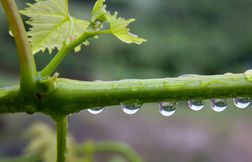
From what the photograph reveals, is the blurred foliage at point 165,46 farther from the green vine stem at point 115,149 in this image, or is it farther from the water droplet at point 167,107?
the water droplet at point 167,107

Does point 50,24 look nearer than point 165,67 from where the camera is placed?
Yes

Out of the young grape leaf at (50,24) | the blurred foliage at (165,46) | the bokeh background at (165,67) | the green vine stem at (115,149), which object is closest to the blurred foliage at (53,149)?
the green vine stem at (115,149)

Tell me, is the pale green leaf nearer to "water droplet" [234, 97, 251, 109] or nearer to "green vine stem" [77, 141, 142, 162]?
"water droplet" [234, 97, 251, 109]

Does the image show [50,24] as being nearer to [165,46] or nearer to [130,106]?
[130,106]

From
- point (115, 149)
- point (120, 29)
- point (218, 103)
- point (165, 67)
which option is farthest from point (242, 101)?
point (165, 67)

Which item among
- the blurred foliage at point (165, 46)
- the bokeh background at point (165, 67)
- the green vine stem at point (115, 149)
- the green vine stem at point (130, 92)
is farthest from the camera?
the blurred foliage at point (165, 46)

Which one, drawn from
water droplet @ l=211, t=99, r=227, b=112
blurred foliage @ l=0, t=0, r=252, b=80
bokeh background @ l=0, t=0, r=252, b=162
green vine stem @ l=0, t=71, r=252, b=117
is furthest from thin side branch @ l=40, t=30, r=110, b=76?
blurred foliage @ l=0, t=0, r=252, b=80

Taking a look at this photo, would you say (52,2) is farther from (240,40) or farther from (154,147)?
(240,40)
